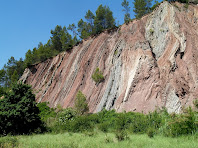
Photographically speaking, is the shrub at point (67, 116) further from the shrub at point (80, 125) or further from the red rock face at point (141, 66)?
the shrub at point (80, 125)

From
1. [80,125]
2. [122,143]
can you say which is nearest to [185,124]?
[122,143]

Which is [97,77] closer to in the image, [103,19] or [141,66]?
[141,66]

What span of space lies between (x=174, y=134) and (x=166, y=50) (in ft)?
43.0

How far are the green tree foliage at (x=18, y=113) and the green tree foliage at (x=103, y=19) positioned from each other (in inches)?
850

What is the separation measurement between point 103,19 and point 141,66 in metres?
18.4

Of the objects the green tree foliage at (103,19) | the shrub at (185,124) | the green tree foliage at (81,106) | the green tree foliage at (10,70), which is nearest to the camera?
the shrub at (185,124)

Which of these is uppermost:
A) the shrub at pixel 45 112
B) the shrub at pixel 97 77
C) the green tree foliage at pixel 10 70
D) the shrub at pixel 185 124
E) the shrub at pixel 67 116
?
the green tree foliage at pixel 10 70

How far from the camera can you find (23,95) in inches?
725

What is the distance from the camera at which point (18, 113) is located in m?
16.5

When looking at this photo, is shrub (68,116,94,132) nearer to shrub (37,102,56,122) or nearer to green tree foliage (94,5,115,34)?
shrub (37,102,56,122)

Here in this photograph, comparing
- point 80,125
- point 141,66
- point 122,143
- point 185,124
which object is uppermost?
point 141,66

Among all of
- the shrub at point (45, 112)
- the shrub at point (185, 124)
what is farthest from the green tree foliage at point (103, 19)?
the shrub at point (185, 124)

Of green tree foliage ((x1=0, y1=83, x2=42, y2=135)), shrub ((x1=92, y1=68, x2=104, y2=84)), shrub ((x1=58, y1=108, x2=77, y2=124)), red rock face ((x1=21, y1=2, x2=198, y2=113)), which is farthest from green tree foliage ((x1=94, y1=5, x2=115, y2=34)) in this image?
green tree foliage ((x1=0, y1=83, x2=42, y2=135))

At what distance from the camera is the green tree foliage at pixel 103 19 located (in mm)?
36906
